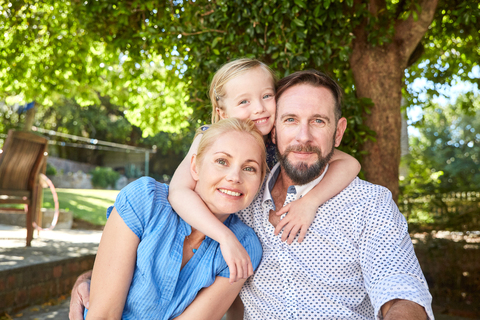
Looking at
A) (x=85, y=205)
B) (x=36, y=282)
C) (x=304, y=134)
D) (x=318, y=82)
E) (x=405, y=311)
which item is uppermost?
(x=318, y=82)

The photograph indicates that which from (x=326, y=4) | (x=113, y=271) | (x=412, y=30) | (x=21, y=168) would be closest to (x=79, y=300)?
(x=113, y=271)

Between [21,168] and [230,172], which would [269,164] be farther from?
[21,168]

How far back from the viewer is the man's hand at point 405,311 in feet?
4.98

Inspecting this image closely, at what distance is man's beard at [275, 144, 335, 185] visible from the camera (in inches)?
80.0

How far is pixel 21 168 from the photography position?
5336 millimetres

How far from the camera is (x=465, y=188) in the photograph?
5.75 m

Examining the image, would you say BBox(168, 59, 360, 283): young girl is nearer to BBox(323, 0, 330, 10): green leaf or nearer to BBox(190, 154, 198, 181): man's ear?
BBox(190, 154, 198, 181): man's ear

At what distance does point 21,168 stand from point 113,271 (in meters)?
4.30

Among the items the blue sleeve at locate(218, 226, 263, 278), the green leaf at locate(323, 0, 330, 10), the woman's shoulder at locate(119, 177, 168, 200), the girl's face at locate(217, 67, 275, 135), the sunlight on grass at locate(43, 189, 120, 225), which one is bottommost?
the sunlight on grass at locate(43, 189, 120, 225)

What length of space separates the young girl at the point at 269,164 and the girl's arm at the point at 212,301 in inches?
4.6

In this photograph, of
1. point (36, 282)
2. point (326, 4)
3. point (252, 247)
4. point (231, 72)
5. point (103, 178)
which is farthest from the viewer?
point (103, 178)

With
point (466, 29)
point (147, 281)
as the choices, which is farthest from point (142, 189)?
point (466, 29)

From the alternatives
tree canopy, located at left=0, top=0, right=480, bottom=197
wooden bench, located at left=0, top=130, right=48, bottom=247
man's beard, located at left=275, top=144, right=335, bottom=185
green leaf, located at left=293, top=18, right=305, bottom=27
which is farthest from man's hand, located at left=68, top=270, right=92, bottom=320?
wooden bench, located at left=0, top=130, right=48, bottom=247

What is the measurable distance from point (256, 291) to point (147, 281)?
1.86ft
